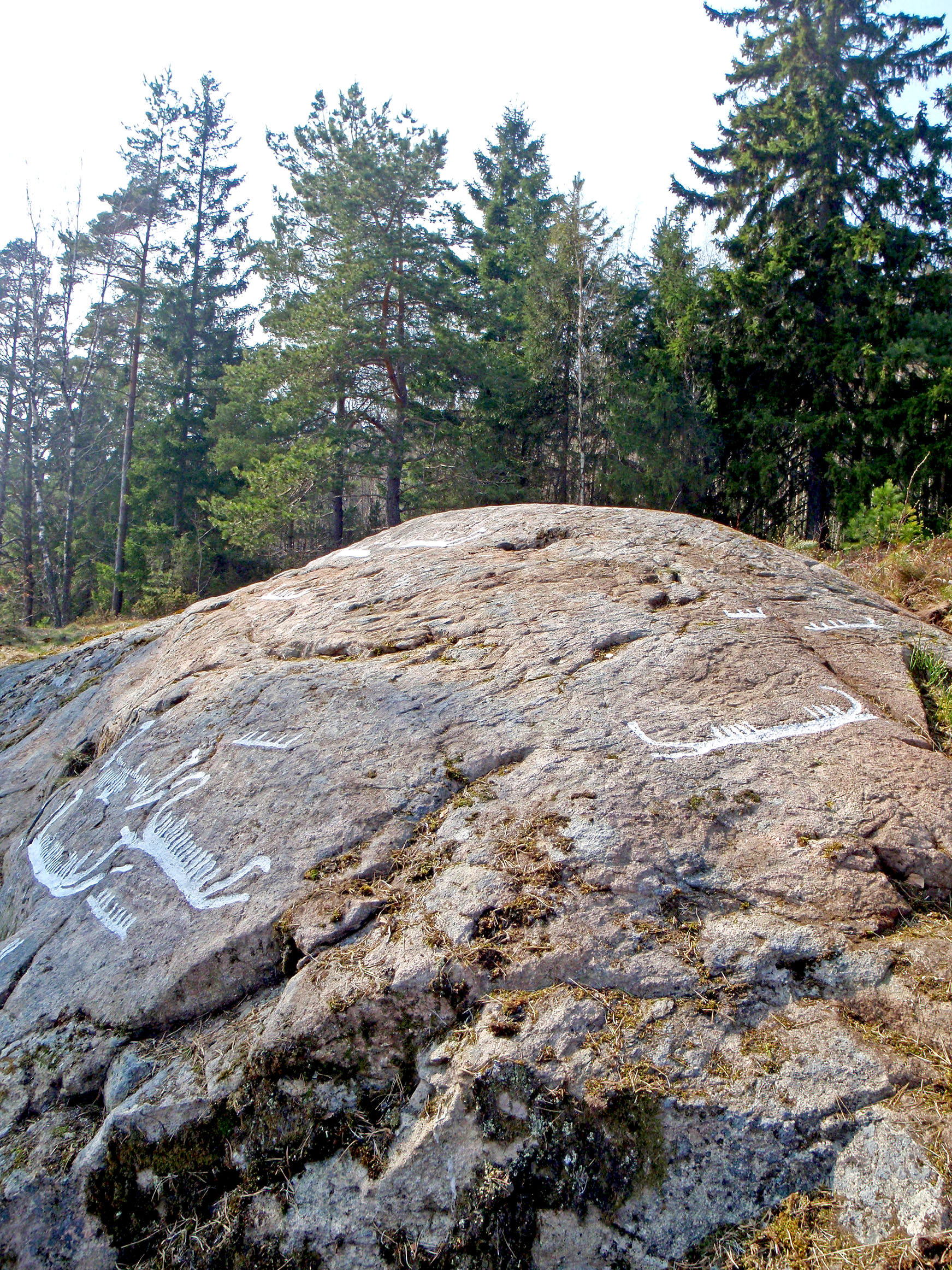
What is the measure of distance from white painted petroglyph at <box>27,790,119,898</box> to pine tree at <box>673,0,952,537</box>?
44.5 feet

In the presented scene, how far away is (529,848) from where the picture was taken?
2389 mm

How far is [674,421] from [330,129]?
34.9 ft

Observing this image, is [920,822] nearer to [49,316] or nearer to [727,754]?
[727,754]

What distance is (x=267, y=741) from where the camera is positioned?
10.5ft

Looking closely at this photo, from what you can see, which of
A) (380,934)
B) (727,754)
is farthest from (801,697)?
(380,934)

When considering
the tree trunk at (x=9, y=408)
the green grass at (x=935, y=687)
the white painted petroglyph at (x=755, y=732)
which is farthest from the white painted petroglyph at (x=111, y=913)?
the tree trunk at (x=9, y=408)

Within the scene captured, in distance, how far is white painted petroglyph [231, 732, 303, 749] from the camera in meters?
3.15

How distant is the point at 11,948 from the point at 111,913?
0.45m

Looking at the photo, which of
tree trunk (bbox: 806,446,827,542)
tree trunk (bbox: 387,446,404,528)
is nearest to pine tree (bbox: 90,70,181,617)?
tree trunk (bbox: 387,446,404,528)

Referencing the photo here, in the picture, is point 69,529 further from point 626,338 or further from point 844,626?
point 844,626

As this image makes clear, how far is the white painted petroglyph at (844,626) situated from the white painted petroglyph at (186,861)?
2.77m

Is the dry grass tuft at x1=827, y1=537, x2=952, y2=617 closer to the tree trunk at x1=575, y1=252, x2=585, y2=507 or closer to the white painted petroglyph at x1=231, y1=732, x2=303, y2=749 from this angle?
the white painted petroglyph at x1=231, y1=732, x2=303, y2=749

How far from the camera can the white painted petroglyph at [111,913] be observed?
259 centimetres

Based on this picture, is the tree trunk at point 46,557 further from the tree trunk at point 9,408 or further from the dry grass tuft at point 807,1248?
the dry grass tuft at point 807,1248
